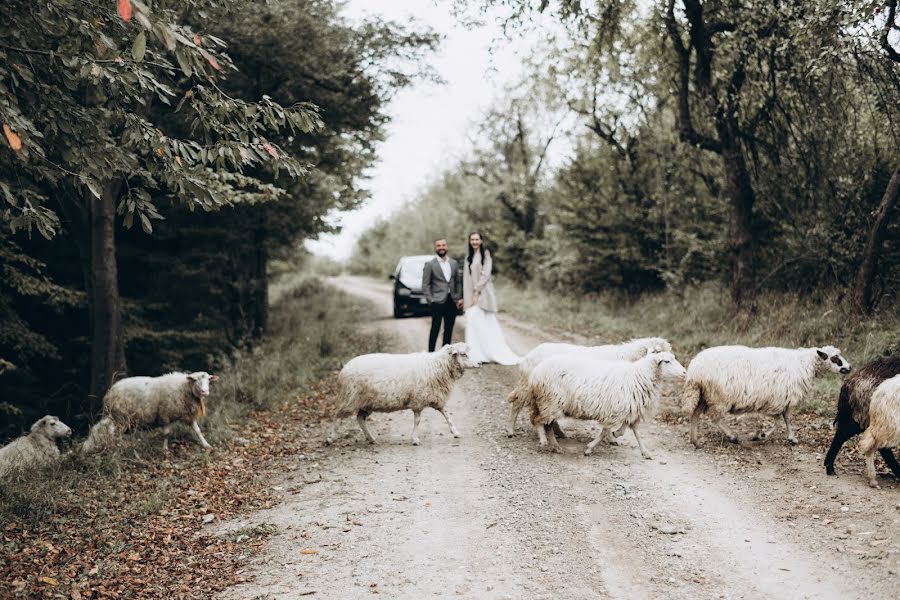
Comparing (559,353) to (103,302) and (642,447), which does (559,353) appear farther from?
(103,302)

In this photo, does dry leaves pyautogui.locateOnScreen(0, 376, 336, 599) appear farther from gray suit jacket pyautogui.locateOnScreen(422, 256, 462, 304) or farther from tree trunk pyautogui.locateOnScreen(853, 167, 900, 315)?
tree trunk pyautogui.locateOnScreen(853, 167, 900, 315)

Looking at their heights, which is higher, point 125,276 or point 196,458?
point 125,276

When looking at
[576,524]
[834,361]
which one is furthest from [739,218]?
[576,524]

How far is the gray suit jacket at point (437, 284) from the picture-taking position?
1162 cm

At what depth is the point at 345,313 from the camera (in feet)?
81.9

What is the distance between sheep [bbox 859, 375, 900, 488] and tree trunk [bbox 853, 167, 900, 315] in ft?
19.3

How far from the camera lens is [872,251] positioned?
36.8ft

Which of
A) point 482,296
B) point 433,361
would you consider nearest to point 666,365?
point 433,361

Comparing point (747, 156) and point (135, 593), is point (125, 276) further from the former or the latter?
point (747, 156)

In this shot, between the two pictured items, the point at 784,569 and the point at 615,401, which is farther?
the point at 615,401

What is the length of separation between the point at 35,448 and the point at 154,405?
5.38ft

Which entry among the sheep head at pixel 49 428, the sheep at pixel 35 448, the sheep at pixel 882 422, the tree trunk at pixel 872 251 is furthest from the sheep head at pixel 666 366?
the sheep head at pixel 49 428

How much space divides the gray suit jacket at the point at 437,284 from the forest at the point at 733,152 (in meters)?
5.28

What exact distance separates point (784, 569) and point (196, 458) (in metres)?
7.27
